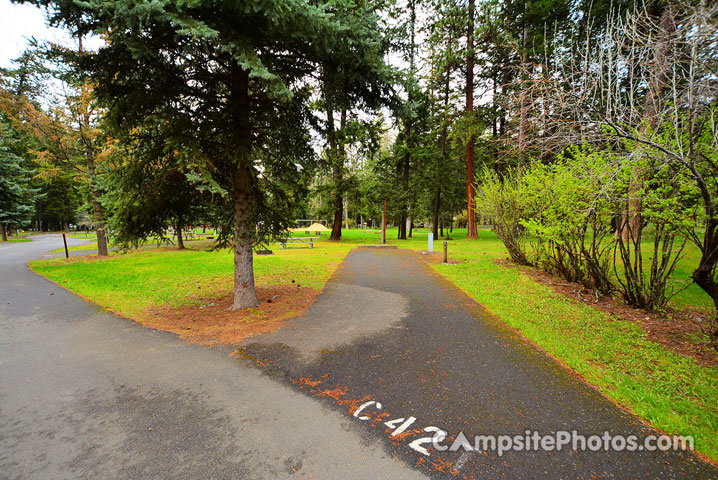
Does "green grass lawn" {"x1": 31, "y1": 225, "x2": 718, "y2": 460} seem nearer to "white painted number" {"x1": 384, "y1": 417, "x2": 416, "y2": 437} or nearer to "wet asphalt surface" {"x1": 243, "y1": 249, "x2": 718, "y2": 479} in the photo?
"wet asphalt surface" {"x1": 243, "y1": 249, "x2": 718, "y2": 479}

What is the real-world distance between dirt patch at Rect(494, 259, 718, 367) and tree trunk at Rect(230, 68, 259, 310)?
6853mm

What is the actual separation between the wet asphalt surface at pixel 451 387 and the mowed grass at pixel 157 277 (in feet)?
11.3

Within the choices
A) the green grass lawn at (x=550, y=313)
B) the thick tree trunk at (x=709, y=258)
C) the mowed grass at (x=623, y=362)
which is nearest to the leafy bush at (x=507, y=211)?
the green grass lawn at (x=550, y=313)

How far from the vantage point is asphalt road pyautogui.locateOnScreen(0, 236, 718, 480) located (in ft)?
7.00

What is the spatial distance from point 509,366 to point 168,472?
11.6ft

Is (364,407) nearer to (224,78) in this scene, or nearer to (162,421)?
(162,421)

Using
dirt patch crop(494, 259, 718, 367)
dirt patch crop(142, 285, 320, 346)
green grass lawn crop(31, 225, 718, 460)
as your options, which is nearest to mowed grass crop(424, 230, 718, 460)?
green grass lawn crop(31, 225, 718, 460)

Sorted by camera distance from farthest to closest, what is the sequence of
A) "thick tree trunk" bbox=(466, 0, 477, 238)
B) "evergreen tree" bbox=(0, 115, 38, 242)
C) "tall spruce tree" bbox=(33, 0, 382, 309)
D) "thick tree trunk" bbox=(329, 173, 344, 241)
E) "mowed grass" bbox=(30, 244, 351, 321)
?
"evergreen tree" bbox=(0, 115, 38, 242) → "thick tree trunk" bbox=(329, 173, 344, 241) → "thick tree trunk" bbox=(466, 0, 477, 238) → "mowed grass" bbox=(30, 244, 351, 321) → "tall spruce tree" bbox=(33, 0, 382, 309)

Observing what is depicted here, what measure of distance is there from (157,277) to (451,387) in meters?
10.0

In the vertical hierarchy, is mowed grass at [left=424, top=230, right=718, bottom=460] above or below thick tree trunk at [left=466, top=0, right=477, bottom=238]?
below

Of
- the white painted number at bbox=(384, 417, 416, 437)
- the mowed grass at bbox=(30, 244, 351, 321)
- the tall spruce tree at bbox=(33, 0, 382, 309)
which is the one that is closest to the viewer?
the white painted number at bbox=(384, 417, 416, 437)

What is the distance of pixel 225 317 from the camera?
5.60 metres

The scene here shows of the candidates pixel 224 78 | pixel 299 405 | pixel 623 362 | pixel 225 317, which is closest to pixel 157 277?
pixel 225 317

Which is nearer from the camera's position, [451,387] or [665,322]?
[451,387]
